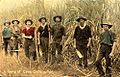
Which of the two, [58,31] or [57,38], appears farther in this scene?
[57,38]

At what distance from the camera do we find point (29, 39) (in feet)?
49.7

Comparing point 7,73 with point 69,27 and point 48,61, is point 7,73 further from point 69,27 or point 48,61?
point 69,27

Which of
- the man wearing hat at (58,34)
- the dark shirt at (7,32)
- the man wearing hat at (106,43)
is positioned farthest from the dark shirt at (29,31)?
the man wearing hat at (106,43)

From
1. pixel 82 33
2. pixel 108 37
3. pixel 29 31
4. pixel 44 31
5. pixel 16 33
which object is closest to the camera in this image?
pixel 108 37

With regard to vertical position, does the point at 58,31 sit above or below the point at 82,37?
above

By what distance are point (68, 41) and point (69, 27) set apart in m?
0.62

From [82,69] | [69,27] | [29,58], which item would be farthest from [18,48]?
[82,69]

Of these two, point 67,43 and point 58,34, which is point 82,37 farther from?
point 67,43

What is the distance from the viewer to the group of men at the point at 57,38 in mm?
12516

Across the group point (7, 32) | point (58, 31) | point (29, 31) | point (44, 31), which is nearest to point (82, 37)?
point (58, 31)

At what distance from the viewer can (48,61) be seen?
1501cm

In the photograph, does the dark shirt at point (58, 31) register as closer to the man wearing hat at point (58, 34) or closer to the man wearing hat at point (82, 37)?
the man wearing hat at point (58, 34)

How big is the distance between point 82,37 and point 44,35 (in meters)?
1.63

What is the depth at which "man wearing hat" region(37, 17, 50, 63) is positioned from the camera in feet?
48.4
